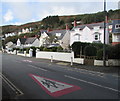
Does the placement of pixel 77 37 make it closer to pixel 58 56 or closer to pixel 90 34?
pixel 90 34

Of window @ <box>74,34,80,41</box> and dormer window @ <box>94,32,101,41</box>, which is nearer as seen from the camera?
dormer window @ <box>94,32,101,41</box>

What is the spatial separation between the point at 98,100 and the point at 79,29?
35.1m

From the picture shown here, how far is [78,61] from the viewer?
19.5m

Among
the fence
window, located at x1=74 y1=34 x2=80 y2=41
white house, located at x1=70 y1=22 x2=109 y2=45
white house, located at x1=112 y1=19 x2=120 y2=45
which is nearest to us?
the fence

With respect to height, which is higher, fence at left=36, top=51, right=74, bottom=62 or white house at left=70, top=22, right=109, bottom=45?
white house at left=70, top=22, right=109, bottom=45

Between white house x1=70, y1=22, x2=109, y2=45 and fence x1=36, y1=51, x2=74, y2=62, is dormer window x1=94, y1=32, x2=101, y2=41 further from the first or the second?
fence x1=36, y1=51, x2=74, y2=62

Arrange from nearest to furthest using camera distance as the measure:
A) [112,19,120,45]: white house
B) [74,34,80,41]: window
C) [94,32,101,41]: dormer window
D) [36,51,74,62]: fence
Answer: [36,51,74,62]: fence < [112,19,120,45]: white house < [94,32,101,41]: dormer window < [74,34,80,41]: window

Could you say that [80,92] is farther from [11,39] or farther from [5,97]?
[11,39]

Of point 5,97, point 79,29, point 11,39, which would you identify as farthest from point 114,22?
point 11,39

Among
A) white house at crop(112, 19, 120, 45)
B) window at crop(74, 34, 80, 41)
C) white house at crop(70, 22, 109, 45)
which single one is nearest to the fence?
window at crop(74, 34, 80, 41)

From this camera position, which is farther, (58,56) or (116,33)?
(116,33)

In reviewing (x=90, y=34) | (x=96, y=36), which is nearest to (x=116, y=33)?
(x=96, y=36)

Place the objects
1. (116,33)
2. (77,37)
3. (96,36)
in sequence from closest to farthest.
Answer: (116,33) < (96,36) < (77,37)

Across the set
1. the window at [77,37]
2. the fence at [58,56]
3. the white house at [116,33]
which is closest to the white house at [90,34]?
the window at [77,37]
